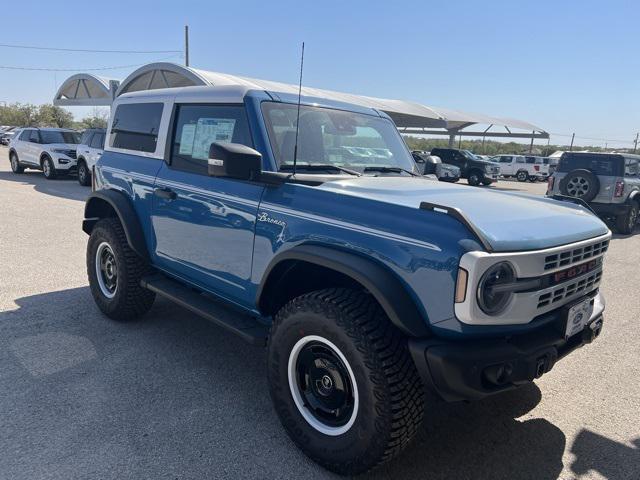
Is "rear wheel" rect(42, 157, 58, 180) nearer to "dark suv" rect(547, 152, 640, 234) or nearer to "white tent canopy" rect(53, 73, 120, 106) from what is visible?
"white tent canopy" rect(53, 73, 120, 106)

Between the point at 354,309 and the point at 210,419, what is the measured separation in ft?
4.22

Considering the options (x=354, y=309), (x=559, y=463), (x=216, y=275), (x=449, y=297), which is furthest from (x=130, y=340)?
(x=559, y=463)

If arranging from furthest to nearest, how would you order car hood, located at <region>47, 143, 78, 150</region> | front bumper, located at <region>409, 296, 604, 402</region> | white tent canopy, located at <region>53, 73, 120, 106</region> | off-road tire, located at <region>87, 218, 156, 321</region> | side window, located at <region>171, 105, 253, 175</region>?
1. white tent canopy, located at <region>53, 73, 120, 106</region>
2. car hood, located at <region>47, 143, 78, 150</region>
3. off-road tire, located at <region>87, 218, 156, 321</region>
4. side window, located at <region>171, 105, 253, 175</region>
5. front bumper, located at <region>409, 296, 604, 402</region>

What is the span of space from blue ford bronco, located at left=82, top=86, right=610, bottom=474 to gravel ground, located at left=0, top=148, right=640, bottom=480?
484mm

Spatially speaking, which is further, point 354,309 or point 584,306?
point 584,306

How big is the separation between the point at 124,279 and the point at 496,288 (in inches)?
129

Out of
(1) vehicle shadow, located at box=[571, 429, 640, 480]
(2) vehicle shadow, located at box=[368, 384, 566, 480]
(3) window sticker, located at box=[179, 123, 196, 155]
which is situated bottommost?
(2) vehicle shadow, located at box=[368, 384, 566, 480]

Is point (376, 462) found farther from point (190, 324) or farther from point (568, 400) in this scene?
point (190, 324)

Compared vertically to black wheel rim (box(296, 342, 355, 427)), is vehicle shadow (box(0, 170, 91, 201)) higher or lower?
lower

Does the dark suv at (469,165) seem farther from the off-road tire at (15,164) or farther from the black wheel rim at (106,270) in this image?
the black wheel rim at (106,270)

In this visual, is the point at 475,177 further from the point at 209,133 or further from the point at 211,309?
the point at 211,309

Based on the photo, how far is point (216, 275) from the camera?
3477 mm

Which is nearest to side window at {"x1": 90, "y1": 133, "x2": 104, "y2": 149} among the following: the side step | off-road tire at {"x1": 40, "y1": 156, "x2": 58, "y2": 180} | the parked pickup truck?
off-road tire at {"x1": 40, "y1": 156, "x2": 58, "y2": 180}

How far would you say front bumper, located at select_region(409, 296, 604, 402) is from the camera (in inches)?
85.4
